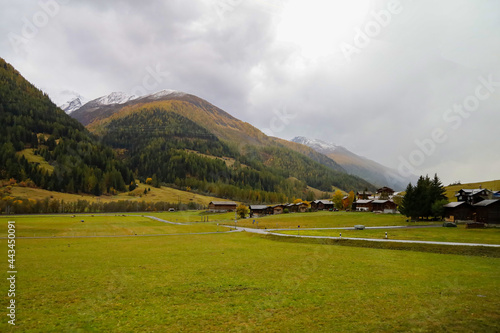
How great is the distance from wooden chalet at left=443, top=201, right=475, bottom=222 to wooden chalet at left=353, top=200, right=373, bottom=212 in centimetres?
4828

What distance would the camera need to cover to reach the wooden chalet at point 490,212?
60469mm

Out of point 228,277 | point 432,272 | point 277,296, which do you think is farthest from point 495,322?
point 228,277

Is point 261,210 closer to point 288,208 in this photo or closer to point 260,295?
point 288,208

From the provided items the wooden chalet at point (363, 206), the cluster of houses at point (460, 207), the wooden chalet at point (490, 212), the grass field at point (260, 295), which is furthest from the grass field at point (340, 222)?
the grass field at point (260, 295)

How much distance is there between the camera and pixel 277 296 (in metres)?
17.1

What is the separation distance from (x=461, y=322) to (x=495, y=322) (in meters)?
1.54

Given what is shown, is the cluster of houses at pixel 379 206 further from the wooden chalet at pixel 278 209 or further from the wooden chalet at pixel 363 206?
the wooden chalet at pixel 278 209

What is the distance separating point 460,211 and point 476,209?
152 inches

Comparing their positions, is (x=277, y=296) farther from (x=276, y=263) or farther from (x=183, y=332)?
(x=276, y=263)

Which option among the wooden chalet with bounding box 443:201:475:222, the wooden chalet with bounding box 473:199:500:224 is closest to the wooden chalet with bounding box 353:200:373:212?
the wooden chalet with bounding box 443:201:475:222

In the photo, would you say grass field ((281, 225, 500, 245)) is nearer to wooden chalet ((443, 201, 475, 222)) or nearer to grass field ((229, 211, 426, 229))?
wooden chalet ((443, 201, 475, 222))

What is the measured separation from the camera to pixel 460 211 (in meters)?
69.6

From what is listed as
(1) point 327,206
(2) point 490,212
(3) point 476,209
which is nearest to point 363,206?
(1) point 327,206

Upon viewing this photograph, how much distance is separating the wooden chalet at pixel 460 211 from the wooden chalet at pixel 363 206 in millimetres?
48276
